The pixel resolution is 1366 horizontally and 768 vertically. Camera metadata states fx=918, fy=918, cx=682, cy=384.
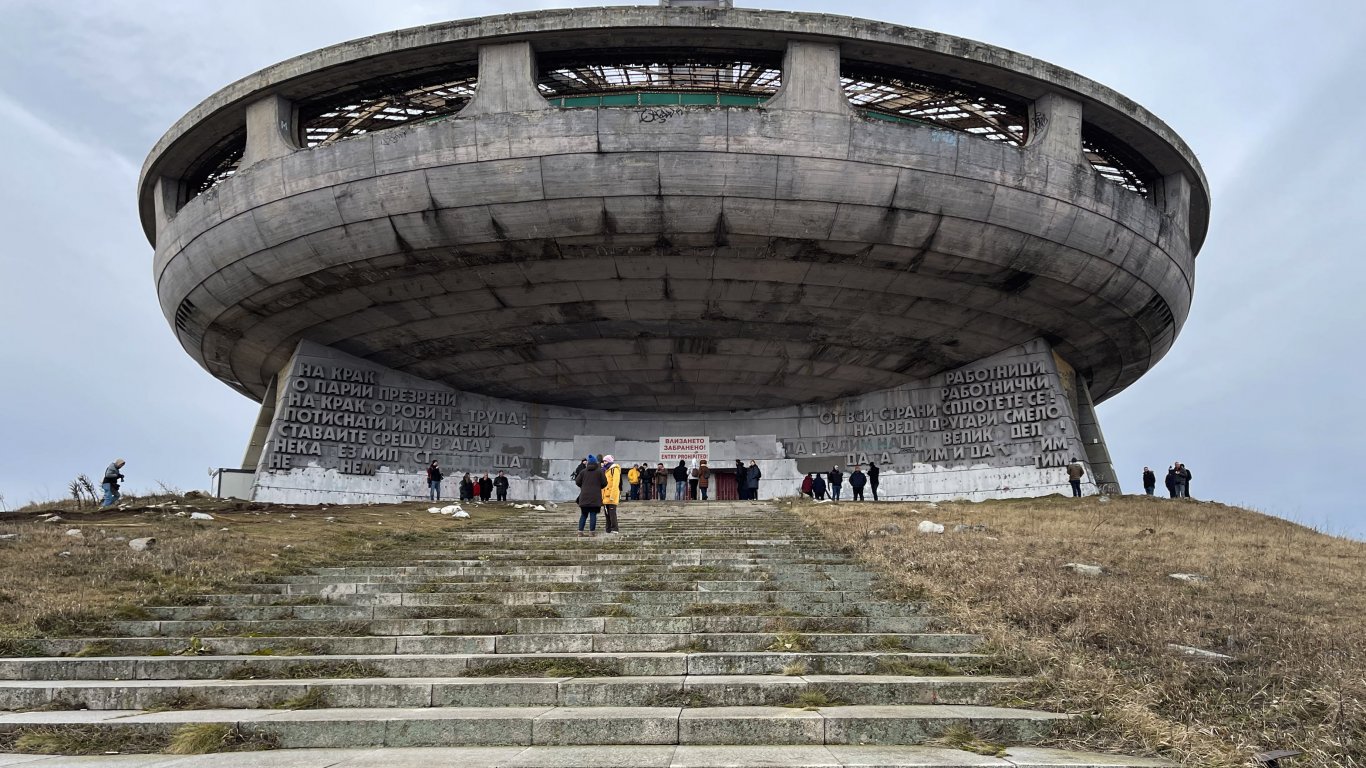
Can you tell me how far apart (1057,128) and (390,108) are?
16.2 metres

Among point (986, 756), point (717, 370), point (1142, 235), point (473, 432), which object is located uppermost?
point (1142, 235)

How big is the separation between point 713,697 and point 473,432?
2370cm

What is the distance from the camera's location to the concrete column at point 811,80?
19.5 m

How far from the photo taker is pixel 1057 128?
21.4 meters

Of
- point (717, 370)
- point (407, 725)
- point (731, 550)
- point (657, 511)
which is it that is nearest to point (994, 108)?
point (717, 370)

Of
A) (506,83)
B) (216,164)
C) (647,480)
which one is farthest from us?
(647,480)

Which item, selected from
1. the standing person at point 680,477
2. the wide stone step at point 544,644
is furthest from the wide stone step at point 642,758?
the standing person at point 680,477

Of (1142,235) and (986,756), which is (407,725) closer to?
(986,756)

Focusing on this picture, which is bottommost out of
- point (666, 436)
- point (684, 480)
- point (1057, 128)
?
point (684, 480)

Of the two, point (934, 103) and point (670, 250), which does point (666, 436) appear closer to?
point (670, 250)

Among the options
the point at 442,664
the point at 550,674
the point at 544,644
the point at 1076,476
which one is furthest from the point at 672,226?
the point at 550,674

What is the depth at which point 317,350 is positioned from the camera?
25.4 m

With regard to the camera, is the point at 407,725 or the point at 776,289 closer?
the point at 407,725

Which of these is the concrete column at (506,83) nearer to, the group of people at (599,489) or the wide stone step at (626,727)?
the group of people at (599,489)
